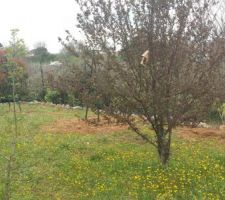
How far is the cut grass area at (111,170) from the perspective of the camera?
23.8 ft

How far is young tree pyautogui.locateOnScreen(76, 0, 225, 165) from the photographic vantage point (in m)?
8.02

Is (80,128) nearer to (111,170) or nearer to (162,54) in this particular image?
(111,170)

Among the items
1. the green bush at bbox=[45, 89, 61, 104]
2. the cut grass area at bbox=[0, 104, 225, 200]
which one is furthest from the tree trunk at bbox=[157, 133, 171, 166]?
the green bush at bbox=[45, 89, 61, 104]

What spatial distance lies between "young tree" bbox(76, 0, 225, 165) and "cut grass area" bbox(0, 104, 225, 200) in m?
1.15

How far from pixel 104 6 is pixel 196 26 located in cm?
183

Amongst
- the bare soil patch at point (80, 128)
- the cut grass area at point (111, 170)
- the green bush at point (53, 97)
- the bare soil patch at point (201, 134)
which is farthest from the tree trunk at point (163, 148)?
the green bush at point (53, 97)

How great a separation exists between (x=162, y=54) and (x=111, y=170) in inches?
99.0

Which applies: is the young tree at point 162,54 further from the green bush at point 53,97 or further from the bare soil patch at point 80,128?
the green bush at point 53,97

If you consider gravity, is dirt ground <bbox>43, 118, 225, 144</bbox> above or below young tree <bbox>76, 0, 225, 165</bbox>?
below

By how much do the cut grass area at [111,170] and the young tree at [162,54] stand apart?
115 cm

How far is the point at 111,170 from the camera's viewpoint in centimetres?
852

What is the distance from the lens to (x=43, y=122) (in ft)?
55.2

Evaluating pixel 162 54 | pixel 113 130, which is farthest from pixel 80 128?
pixel 162 54

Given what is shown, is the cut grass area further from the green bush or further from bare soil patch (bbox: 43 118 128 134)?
the green bush
